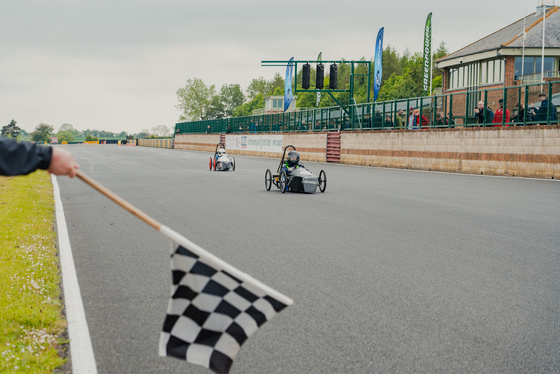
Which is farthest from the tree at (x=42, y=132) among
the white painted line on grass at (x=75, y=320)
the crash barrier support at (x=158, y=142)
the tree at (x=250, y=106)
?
the white painted line on grass at (x=75, y=320)

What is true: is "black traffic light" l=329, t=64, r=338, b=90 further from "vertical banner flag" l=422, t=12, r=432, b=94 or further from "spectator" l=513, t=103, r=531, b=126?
"spectator" l=513, t=103, r=531, b=126

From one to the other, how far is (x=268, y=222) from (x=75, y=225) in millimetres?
3054

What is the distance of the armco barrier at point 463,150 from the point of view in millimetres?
Result: 19859

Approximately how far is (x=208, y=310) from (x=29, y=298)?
277 centimetres

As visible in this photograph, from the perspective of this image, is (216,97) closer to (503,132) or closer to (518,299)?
(503,132)

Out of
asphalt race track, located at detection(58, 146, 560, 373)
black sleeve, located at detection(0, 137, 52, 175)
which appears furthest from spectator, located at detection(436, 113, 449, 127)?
black sleeve, located at detection(0, 137, 52, 175)

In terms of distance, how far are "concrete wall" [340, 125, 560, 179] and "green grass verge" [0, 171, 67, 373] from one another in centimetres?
1598

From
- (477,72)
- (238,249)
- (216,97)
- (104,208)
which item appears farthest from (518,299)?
(216,97)

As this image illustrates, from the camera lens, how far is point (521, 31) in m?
45.1

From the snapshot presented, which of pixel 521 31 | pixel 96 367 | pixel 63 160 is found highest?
pixel 521 31

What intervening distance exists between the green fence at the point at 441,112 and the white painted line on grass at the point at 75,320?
17.6 metres

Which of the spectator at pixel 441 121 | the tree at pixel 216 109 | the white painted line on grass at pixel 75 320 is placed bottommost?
the white painted line on grass at pixel 75 320

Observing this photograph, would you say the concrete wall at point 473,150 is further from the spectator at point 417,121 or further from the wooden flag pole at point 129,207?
the wooden flag pole at point 129,207

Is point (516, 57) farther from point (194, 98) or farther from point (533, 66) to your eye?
point (194, 98)
